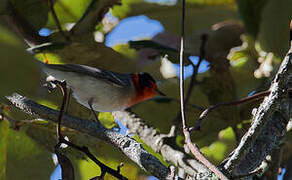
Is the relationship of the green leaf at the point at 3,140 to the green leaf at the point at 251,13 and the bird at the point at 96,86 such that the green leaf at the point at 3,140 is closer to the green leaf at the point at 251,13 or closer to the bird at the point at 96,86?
the bird at the point at 96,86

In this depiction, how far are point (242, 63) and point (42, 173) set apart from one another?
1078mm

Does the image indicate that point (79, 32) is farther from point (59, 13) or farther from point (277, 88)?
point (277, 88)

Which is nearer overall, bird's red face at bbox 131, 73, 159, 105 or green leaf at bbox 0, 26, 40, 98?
green leaf at bbox 0, 26, 40, 98

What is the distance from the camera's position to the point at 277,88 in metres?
0.87

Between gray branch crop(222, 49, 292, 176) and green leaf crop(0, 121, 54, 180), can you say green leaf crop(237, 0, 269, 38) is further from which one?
green leaf crop(0, 121, 54, 180)

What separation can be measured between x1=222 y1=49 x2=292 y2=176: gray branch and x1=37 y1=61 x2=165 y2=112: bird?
38.2 inches

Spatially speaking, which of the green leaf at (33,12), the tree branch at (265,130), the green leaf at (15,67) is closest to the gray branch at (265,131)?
the tree branch at (265,130)

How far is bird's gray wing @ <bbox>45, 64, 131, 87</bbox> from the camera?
1901 mm

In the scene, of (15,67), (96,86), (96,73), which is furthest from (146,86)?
(15,67)

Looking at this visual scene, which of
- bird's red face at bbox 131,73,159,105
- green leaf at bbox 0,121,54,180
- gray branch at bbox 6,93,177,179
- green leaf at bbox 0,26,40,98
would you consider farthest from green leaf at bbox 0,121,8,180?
bird's red face at bbox 131,73,159,105

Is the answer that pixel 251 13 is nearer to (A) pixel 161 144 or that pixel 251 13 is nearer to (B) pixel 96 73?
(A) pixel 161 144

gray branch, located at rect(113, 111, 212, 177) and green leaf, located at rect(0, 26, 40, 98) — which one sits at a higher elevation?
gray branch, located at rect(113, 111, 212, 177)

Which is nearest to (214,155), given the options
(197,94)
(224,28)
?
(197,94)

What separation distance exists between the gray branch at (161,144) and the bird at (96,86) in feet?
0.50
